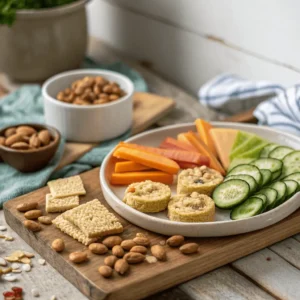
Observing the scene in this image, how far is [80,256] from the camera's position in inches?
49.3

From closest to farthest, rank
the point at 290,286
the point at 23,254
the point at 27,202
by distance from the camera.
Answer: the point at 290,286, the point at 23,254, the point at 27,202

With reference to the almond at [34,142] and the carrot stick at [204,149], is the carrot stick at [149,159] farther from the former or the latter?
the almond at [34,142]

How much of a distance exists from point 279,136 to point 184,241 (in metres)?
0.46

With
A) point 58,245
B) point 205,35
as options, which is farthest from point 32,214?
point 205,35

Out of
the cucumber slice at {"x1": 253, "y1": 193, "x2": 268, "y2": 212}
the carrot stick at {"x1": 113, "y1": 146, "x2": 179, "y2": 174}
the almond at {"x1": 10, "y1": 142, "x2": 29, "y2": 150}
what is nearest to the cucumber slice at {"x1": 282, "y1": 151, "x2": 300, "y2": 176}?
the cucumber slice at {"x1": 253, "y1": 193, "x2": 268, "y2": 212}

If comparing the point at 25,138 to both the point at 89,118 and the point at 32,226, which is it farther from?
the point at 32,226

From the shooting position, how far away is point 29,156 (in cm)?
158

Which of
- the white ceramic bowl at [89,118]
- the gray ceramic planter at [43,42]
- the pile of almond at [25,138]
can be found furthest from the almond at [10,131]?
the gray ceramic planter at [43,42]

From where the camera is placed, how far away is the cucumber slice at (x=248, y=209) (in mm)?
1332

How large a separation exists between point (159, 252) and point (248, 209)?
0.20m

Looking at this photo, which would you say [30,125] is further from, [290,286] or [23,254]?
[290,286]

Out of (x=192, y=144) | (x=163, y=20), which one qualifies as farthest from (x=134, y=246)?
(x=163, y=20)

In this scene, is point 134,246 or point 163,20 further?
point 163,20

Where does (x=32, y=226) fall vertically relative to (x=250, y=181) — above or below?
below
